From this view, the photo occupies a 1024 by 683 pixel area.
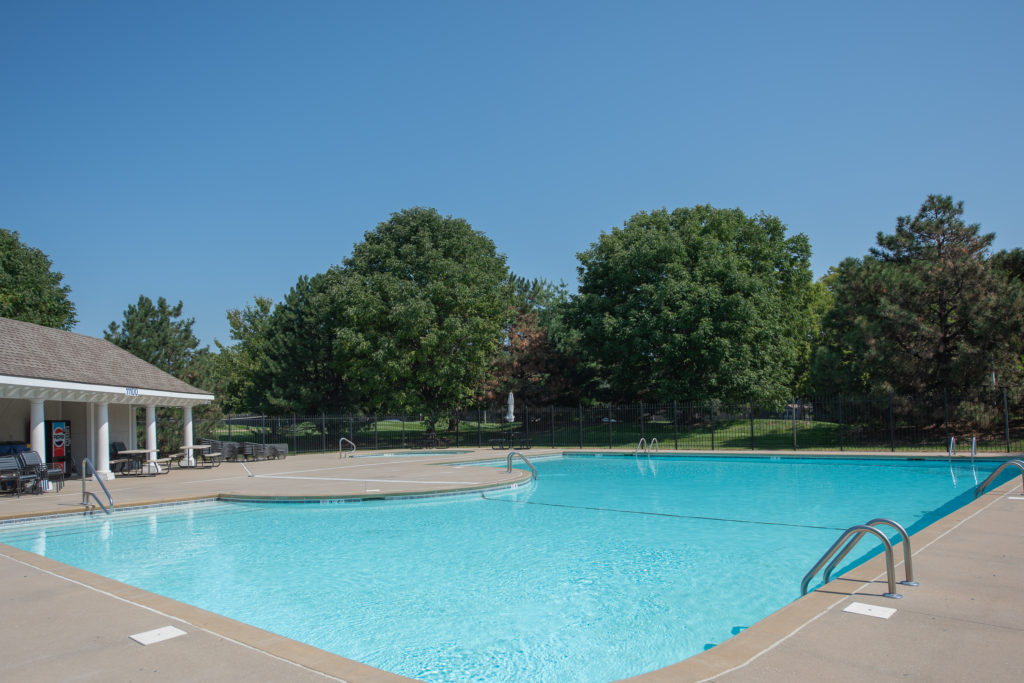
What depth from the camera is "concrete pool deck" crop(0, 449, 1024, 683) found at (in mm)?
3832

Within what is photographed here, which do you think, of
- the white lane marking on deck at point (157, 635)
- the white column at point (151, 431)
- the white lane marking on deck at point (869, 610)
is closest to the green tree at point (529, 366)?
the white column at point (151, 431)

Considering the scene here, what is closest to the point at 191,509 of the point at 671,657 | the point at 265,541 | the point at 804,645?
the point at 265,541

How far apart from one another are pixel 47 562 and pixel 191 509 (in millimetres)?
6516

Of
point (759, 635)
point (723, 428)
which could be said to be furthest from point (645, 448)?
point (759, 635)

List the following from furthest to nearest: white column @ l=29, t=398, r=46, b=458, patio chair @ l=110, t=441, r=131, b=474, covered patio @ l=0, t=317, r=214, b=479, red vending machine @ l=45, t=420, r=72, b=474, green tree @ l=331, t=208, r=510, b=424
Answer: green tree @ l=331, t=208, r=510, b=424, patio chair @ l=110, t=441, r=131, b=474, red vending machine @ l=45, t=420, r=72, b=474, covered patio @ l=0, t=317, r=214, b=479, white column @ l=29, t=398, r=46, b=458

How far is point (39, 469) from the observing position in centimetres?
1506

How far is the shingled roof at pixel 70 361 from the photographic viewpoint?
670 inches

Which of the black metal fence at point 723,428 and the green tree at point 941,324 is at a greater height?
the green tree at point 941,324

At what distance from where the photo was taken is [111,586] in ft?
20.5

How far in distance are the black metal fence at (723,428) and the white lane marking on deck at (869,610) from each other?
1974 centimetres

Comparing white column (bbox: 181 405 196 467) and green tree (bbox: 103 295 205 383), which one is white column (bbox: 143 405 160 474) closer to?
white column (bbox: 181 405 196 467)

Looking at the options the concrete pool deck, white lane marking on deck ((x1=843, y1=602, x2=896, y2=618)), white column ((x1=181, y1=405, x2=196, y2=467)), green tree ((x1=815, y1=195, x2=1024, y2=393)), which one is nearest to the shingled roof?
white column ((x1=181, y1=405, x2=196, y2=467))

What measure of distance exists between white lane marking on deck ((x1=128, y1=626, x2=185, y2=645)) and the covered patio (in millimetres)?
14048

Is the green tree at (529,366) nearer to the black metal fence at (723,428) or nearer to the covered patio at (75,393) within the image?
the black metal fence at (723,428)
